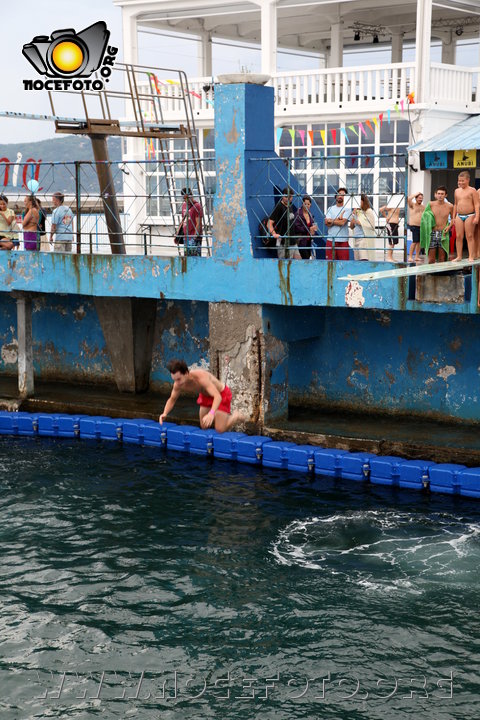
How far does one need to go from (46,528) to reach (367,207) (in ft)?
23.3

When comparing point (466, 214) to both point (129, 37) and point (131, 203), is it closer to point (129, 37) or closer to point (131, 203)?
point (131, 203)

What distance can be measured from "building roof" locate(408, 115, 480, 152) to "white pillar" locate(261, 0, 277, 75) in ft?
16.1

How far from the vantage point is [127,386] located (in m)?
Answer: 18.6

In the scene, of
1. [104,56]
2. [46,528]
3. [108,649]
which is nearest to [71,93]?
[104,56]

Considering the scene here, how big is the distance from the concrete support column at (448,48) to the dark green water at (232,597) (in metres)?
19.3

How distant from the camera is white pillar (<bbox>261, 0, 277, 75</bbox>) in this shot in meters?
24.7

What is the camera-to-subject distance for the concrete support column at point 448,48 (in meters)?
29.5

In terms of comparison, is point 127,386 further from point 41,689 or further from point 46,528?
point 41,689

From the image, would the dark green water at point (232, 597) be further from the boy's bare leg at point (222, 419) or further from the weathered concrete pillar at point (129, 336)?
the weathered concrete pillar at point (129, 336)

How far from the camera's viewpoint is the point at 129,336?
1816cm

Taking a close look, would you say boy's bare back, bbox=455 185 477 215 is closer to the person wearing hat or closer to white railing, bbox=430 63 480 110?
the person wearing hat

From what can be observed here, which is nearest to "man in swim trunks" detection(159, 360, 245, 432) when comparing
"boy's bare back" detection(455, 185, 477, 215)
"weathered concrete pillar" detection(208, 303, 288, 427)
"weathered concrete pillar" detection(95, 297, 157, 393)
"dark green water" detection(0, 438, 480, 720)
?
"dark green water" detection(0, 438, 480, 720)

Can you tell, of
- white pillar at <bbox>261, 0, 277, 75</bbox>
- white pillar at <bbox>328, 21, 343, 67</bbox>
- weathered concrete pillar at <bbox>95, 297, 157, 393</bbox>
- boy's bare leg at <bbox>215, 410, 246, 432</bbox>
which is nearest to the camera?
boy's bare leg at <bbox>215, 410, 246, 432</bbox>

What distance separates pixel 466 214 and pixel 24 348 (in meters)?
8.76
